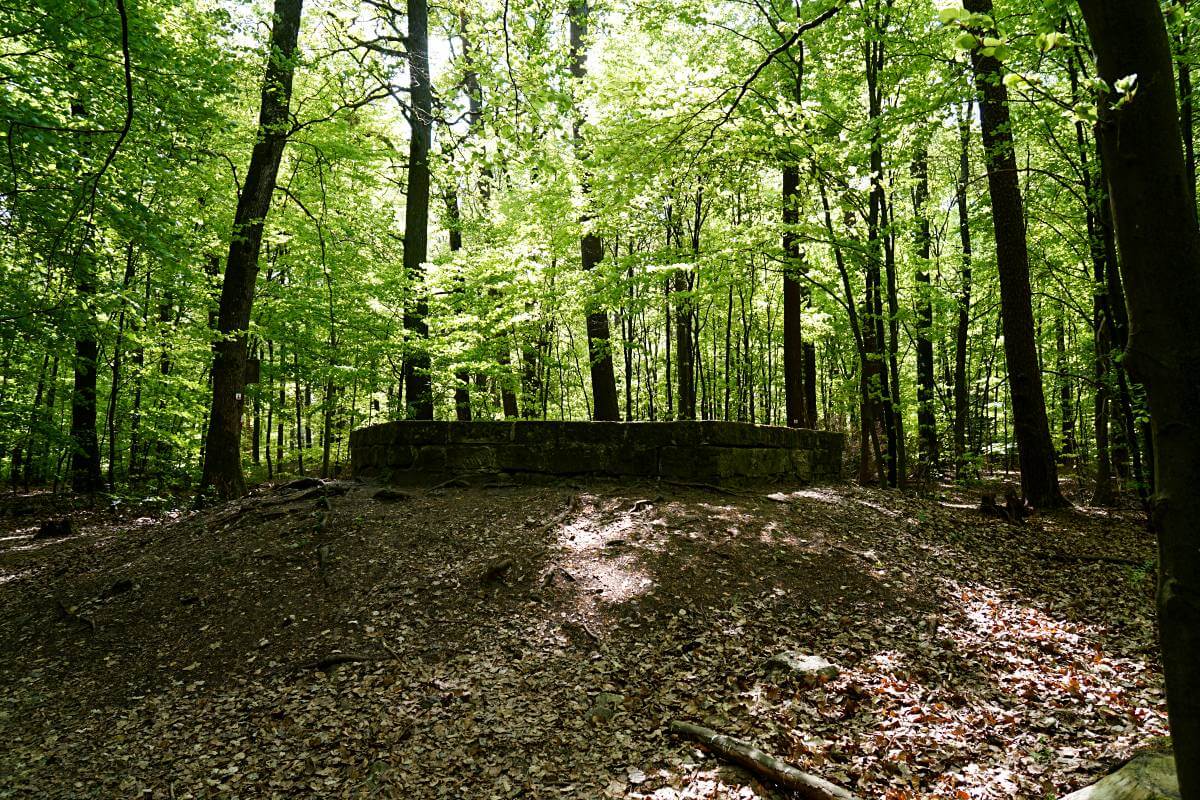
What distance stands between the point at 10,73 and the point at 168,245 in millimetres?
2078

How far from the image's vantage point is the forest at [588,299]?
2.82 meters

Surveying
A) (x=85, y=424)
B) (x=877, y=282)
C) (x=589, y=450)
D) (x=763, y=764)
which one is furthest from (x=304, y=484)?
(x=877, y=282)

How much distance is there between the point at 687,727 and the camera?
10.6 feet

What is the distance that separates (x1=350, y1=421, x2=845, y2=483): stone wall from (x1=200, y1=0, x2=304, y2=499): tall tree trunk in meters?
2.66

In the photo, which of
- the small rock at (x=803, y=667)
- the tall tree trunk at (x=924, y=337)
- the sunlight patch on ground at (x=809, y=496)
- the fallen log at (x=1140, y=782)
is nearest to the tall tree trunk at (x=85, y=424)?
the sunlight patch on ground at (x=809, y=496)

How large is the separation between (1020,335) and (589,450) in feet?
17.4

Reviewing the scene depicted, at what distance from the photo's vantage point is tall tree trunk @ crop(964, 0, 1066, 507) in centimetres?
697

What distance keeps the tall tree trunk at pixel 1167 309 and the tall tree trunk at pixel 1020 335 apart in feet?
20.5

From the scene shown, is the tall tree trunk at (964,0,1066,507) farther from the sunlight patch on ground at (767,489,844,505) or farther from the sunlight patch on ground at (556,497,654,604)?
the sunlight patch on ground at (556,497,654,604)

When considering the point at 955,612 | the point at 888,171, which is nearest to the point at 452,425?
Answer: the point at 955,612

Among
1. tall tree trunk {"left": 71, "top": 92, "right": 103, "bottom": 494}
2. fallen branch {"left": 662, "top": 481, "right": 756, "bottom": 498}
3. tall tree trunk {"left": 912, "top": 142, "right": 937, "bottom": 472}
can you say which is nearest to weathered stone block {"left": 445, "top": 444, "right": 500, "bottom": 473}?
fallen branch {"left": 662, "top": 481, "right": 756, "bottom": 498}

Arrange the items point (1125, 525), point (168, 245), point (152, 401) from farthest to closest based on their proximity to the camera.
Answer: point (152, 401), point (168, 245), point (1125, 525)

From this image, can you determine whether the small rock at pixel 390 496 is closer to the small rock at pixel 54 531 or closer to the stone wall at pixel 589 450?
the stone wall at pixel 589 450

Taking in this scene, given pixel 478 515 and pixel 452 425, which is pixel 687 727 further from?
pixel 452 425
